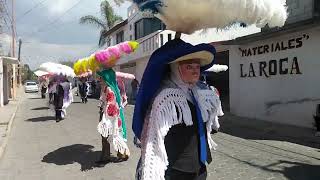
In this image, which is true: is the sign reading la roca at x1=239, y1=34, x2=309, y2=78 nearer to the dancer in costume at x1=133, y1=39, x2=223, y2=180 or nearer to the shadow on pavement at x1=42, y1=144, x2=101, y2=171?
the shadow on pavement at x1=42, y1=144, x2=101, y2=171

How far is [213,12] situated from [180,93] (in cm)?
65

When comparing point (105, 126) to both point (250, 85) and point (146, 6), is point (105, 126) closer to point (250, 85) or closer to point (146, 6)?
point (146, 6)

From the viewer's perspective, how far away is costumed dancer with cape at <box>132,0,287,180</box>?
3371mm

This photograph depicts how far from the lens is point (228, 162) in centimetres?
877

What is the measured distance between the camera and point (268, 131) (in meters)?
14.0

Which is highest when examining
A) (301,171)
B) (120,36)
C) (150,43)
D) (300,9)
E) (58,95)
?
(120,36)

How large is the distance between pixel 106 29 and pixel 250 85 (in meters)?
28.6

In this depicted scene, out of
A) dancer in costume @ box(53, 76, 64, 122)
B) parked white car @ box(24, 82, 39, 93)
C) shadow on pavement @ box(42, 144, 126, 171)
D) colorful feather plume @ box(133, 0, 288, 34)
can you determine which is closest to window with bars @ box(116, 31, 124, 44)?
parked white car @ box(24, 82, 39, 93)

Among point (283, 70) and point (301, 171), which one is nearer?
point (301, 171)

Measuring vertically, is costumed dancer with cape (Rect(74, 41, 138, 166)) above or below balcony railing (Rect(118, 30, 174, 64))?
below

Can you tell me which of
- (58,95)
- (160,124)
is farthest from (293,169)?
(58,95)

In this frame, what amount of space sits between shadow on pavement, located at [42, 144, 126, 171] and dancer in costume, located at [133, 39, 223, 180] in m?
5.24

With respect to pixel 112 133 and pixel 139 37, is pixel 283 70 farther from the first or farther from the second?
pixel 139 37

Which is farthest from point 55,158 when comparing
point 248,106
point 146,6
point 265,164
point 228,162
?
point 248,106
